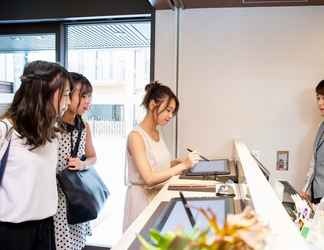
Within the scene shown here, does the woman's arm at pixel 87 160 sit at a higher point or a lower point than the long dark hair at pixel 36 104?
lower

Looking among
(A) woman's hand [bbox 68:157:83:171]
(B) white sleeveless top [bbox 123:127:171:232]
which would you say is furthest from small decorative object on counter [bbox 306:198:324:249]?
(A) woman's hand [bbox 68:157:83:171]

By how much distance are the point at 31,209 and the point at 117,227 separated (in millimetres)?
1815

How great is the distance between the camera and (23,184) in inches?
50.6

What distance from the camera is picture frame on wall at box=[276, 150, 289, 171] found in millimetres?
2421

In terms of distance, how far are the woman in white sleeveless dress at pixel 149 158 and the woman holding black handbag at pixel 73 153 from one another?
0.26 m

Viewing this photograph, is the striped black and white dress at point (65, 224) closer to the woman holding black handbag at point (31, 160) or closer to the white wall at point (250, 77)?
the woman holding black handbag at point (31, 160)

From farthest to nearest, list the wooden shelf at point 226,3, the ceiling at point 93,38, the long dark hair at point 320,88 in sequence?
the ceiling at point 93,38, the wooden shelf at point 226,3, the long dark hair at point 320,88

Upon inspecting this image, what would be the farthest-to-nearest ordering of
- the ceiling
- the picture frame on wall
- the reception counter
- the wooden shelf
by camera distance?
the ceiling < the picture frame on wall < the wooden shelf < the reception counter

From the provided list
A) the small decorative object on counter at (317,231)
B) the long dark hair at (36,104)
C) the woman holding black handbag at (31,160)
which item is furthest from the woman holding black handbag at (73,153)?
the small decorative object on counter at (317,231)

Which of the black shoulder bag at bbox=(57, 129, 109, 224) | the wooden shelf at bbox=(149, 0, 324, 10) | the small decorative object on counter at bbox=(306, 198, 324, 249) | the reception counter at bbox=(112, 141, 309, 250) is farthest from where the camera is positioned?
the wooden shelf at bbox=(149, 0, 324, 10)

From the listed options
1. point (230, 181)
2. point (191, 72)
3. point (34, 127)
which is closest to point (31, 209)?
point (34, 127)

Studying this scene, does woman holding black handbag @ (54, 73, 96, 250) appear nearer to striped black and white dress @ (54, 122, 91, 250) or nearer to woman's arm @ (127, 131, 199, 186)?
striped black and white dress @ (54, 122, 91, 250)

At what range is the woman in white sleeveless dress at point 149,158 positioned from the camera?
65.5 inches

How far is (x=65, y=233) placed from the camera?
1.67m
